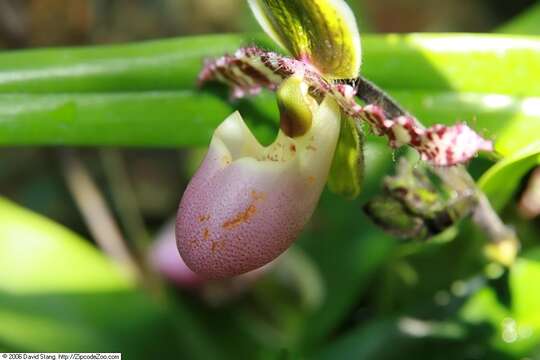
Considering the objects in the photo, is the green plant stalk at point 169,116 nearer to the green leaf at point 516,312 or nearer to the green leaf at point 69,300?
the green leaf at point 516,312

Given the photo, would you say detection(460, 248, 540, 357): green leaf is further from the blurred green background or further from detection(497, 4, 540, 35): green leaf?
detection(497, 4, 540, 35): green leaf

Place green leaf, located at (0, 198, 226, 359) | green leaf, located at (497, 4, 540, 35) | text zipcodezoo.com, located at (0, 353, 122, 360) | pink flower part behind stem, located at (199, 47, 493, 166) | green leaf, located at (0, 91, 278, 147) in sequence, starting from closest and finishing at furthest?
pink flower part behind stem, located at (199, 47, 493, 166) < green leaf, located at (0, 91, 278, 147) < text zipcodezoo.com, located at (0, 353, 122, 360) < green leaf, located at (0, 198, 226, 359) < green leaf, located at (497, 4, 540, 35)

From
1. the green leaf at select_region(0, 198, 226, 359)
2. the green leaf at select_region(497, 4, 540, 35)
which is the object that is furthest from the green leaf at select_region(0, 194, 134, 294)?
the green leaf at select_region(497, 4, 540, 35)

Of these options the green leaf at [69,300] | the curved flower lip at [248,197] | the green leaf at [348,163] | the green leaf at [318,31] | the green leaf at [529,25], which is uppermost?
the green leaf at [529,25]

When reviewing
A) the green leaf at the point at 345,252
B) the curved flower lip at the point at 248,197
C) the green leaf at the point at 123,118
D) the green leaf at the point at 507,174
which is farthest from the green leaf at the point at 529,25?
the curved flower lip at the point at 248,197

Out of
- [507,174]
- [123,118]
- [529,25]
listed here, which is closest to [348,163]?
[507,174]

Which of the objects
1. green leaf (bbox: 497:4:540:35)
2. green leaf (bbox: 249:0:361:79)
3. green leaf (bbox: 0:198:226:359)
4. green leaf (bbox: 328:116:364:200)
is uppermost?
green leaf (bbox: 497:4:540:35)
